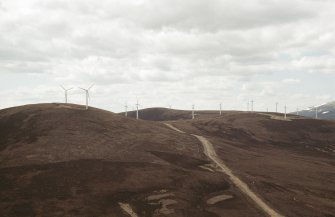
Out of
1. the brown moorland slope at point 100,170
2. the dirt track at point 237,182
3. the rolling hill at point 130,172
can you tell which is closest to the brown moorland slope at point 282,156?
the rolling hill at point 130,172

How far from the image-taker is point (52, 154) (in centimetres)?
8838

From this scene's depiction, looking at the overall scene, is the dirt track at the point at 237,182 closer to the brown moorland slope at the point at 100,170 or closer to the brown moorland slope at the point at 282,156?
the brown moorland slope at the point at 282,156

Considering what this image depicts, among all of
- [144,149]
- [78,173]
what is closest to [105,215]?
[78,173]

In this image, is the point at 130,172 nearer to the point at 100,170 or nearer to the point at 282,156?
the point at 100,170

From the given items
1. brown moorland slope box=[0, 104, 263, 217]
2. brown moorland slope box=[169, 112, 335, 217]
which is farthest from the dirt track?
brown moorland slope box=[0, 104, 263, 217]

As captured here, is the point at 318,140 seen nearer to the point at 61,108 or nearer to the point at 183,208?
the point at 61,108

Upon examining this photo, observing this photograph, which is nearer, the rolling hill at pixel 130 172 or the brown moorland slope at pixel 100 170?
the brown moorland slope at pixel 100 170

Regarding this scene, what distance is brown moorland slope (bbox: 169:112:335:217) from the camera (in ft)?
240

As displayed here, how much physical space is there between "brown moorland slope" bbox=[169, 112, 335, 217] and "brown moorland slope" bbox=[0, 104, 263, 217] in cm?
837

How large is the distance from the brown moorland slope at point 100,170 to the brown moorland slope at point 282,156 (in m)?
8.37

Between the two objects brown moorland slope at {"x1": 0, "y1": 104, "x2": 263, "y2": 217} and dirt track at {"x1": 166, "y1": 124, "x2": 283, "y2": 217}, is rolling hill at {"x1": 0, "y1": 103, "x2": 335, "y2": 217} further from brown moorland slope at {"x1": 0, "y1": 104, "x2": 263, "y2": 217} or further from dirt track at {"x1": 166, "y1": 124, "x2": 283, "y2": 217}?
dirt track at {"x1": 166, "y1": 124, "x2": 283, "y2": 217}

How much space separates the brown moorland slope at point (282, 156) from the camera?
73250 millimetres

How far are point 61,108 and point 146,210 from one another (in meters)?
74.4

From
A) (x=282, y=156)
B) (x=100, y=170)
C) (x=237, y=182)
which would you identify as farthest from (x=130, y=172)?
(x=282, y=156)
